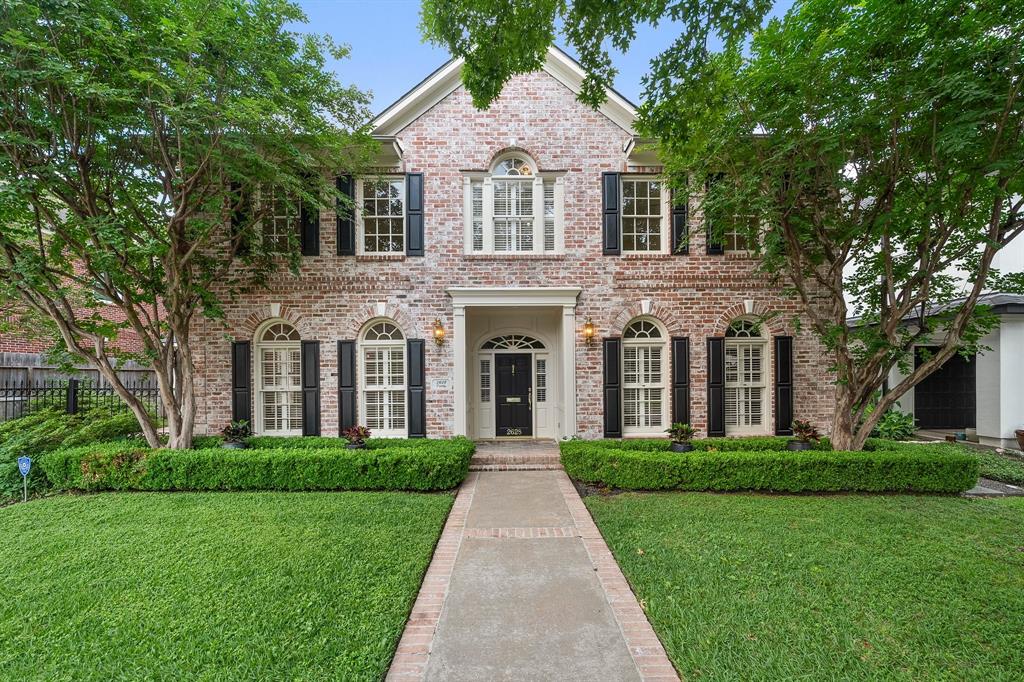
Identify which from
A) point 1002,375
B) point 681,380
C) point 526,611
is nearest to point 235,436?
point 526,611

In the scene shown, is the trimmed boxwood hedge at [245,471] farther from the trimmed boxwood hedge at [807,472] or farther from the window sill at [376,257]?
the window sill at [376,257]

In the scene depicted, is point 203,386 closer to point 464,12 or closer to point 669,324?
point 464,12

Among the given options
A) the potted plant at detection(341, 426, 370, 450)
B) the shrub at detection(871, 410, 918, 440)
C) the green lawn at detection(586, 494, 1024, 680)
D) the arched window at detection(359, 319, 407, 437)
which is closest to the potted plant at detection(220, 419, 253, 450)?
the potted plant at detection(341, 426, 370, 450)

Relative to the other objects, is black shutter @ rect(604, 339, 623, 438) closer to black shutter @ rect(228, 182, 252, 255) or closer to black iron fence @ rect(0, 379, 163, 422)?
black shutter @ rect(228, 182, 252, 255)

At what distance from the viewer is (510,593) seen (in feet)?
12.3

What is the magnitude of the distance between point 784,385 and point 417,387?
7570 millimetres

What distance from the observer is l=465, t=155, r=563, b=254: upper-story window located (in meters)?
8.86

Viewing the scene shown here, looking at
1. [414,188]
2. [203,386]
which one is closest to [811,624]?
[414,188]

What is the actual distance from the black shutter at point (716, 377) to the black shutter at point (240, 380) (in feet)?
31.0

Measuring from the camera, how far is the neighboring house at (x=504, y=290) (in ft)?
28.5

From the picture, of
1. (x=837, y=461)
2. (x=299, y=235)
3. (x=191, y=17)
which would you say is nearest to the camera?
(x=191, y=17)

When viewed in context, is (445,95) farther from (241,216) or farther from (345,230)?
(241,216)

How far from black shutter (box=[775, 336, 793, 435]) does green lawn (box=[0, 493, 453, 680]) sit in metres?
7.20

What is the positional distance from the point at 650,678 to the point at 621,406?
6.29m
